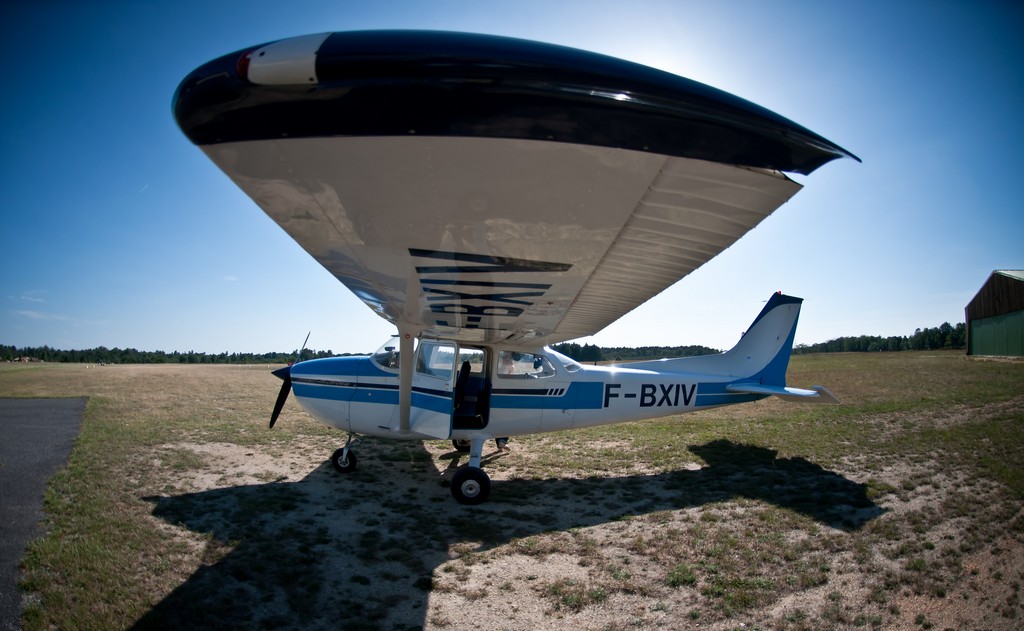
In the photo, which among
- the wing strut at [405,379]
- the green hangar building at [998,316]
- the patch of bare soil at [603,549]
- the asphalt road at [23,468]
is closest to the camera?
the patch of bare soil at [603,549]

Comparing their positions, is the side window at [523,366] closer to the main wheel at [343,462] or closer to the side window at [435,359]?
the side window at [435,359]

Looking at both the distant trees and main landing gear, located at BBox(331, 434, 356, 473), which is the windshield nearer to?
main landing gear, located at BBox(331, 434, 356, 473)

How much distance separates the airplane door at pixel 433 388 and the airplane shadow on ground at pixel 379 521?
0.89 meters

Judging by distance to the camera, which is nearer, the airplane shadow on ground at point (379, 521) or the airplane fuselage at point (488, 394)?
the airplane shadow on ground at point (379, 521)

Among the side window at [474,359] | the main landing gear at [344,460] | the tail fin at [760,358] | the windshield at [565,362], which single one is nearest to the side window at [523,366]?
the windshield at [565,362]

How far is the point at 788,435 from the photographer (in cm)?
933

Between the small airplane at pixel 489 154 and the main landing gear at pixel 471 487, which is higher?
the small airplane at pixel 489 154

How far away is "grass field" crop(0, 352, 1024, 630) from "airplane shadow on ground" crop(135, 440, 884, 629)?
26mm

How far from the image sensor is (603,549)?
4344mm

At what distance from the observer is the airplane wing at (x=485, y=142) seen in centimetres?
111

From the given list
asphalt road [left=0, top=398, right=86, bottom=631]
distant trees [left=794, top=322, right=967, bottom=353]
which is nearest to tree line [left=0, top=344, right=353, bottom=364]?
asphalt road [left=0, top=398, right=86, bottom=631]

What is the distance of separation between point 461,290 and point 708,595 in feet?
9.67

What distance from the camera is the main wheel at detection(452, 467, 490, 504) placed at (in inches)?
223

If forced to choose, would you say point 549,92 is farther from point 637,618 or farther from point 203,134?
point 637,618
